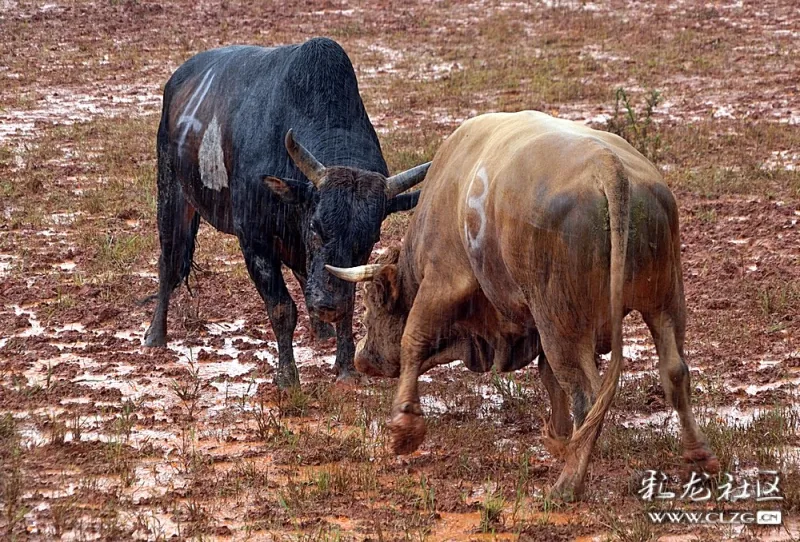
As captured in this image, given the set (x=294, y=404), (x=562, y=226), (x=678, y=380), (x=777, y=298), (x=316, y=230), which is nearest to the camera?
(x=562, y=226)

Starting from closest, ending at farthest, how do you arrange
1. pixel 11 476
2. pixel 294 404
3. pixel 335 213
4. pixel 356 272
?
pixel 11 476 < pixel 356 272 < pixel 335 213 < pixel 294 404

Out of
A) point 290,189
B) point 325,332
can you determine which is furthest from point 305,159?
point 325,332

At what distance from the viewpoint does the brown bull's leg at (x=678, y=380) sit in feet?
15.8

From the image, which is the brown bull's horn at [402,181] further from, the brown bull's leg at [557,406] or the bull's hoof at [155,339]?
the bull's hoof at [155,339]

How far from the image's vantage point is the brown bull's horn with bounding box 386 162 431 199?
22.1ft

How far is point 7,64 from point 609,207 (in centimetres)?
1667

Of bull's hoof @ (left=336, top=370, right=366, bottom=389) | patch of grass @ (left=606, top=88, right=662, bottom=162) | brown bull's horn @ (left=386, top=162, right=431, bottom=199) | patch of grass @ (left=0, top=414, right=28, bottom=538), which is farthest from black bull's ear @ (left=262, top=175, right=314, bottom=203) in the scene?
patch of grass @ (left=606, top=88, right=662, bottom=162)

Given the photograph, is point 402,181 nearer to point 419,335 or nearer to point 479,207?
point 419,335

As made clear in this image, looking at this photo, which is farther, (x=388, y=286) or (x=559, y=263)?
(x=388, y=286)

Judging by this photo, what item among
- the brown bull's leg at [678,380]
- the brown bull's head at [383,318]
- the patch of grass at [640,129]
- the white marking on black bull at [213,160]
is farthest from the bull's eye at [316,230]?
the patch of grass at [640,129]

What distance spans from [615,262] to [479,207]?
0.90m

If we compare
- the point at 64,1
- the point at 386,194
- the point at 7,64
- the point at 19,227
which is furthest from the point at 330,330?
the point at 64,1

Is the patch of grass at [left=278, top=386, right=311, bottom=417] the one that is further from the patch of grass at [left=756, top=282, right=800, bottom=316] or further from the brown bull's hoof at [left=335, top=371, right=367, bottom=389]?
the patch of grass at [left=756, top=282, right=800, bottom=316]

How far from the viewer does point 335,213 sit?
6.48 m
